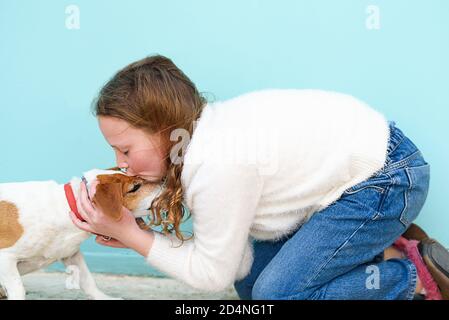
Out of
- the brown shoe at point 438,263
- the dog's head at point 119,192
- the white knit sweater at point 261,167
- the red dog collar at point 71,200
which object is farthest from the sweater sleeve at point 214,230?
the brown shoe at point 438,263

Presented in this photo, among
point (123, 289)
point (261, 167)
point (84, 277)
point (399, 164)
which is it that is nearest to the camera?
point (261, 167)

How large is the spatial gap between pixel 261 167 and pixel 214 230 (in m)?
0.19

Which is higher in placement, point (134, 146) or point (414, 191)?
point (134, 146)

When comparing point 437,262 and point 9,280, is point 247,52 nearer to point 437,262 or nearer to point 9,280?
point 437,262

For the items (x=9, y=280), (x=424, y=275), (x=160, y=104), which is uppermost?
(x=160, y=104)

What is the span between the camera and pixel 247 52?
6.77 ft

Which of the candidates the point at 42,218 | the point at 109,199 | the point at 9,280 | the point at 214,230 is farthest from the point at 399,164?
the point at 9,280

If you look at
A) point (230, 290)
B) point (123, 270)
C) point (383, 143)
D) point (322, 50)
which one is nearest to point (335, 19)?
point (322, 50)

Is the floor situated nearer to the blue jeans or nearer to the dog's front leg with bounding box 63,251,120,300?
the dog's front leg with bounding box 63,251,120,300

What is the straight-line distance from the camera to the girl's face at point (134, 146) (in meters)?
1.47

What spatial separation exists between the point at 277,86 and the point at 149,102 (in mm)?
755

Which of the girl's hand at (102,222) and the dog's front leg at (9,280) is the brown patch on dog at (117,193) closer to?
the girl's hand at (102,222)
